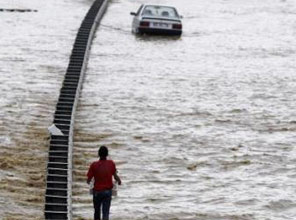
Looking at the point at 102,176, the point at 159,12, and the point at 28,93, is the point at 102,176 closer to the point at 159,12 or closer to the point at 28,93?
the point at 28,93

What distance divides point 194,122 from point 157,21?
1216 centimetres

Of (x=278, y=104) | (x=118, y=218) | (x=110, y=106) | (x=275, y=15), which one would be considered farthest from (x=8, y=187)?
(x=275, y=15)


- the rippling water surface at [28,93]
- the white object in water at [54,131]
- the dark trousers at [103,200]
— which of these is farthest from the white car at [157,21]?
the dark trousers at [103,200]

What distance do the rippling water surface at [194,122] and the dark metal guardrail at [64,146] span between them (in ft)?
1.22

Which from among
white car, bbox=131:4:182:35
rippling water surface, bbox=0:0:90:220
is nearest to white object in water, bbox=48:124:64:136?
rippling water surface, bbox=0:0:90:220

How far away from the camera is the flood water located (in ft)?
52.3

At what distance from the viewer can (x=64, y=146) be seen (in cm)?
1814

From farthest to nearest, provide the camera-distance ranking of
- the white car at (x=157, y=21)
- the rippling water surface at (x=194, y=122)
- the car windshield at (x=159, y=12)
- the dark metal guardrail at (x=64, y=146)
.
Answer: the car windshield at (x=159, y=12), the white car at (x=157, y=21), the rippling water surface at (x=194, y=122), the dark metal guardrail at (x=64, y=146)

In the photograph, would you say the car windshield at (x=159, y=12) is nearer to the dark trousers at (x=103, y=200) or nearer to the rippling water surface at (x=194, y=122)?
the rippling water surface at (x=194, y=122)

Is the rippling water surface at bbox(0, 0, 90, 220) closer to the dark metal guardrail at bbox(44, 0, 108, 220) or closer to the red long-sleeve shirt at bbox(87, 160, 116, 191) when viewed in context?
the dark metal guardrail at bbox(44, 0, 108, 220)

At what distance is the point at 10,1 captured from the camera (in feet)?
159

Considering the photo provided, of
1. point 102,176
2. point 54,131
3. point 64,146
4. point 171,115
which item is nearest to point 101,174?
point 102,176

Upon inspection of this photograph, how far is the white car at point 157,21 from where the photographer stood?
33.6 metres

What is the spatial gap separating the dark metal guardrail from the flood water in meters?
0.30
